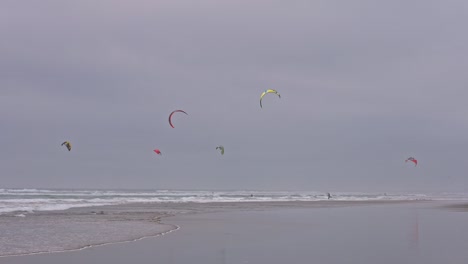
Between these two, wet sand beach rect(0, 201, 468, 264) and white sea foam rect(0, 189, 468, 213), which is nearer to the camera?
wet sand beach rect(0, 201, 468, 264)

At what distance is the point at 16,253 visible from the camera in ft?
40.3

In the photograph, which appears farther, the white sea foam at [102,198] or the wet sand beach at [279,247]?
the white sea foam at [102,198]

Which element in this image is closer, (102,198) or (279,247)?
(279,247)

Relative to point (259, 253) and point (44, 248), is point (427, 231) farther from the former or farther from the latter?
point (44, 248)

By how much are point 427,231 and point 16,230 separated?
13.1 metres

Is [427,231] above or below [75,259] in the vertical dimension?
above

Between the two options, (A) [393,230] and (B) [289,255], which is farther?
(A) [393,230]

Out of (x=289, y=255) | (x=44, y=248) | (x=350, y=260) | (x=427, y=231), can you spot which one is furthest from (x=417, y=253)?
(x=44, y=248)

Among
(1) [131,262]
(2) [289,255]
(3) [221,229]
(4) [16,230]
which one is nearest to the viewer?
(1) [131,262]

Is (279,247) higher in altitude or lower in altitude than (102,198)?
lower

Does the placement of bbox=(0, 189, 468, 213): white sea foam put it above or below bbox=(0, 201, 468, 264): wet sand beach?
above

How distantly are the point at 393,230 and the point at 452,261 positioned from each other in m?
7.15

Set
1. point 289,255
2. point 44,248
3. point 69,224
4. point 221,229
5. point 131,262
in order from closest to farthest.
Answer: point 131,262, point 289,255, point 44,248, point 221,229, point 69,224

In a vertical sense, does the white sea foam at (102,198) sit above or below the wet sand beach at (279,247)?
above
